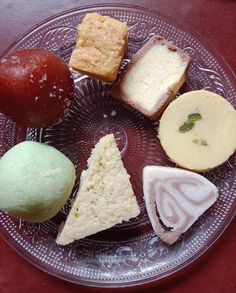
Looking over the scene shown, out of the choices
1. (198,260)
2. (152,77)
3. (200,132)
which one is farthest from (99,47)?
(198,260)

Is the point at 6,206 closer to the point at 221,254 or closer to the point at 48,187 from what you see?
the point at 48,187

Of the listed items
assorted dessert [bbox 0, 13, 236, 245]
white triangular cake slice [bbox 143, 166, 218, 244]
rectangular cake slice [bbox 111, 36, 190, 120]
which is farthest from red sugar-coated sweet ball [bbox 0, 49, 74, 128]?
white triangular cake slice [bbox 143, 166, 218, 244]

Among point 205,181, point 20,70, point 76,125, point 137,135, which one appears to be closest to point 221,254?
point 205,181

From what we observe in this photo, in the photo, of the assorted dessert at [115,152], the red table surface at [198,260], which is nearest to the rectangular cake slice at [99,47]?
the assorted dessert at [115,152]

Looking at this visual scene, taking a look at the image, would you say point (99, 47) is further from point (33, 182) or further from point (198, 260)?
point (198, 260)

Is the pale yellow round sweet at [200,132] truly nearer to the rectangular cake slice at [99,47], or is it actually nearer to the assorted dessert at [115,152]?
the assorted dessert at [115,152]
